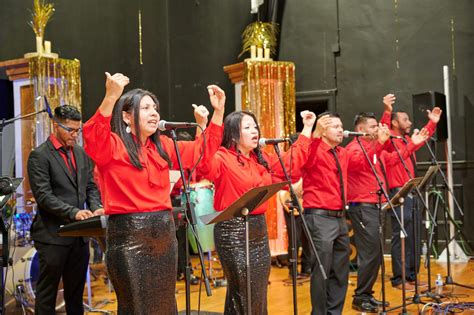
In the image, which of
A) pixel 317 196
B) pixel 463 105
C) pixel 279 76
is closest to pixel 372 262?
pixel 317 196

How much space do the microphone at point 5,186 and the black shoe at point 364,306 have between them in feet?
11.4

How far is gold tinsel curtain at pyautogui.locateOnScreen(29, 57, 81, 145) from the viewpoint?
7.33 m

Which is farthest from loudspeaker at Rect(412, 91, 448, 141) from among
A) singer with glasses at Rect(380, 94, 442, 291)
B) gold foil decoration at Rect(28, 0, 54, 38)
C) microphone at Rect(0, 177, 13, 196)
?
microphone at Rect(0, 177, 13, 196)

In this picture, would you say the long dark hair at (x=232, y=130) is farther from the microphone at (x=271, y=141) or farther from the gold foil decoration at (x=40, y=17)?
the gold foil decoration at (x=40, y=17)

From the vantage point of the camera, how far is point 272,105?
9.10 meters

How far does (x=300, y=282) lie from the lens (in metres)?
7.79

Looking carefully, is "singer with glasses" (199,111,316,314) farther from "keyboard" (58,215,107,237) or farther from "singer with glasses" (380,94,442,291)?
"singer with glasses" (380,94,442,291)

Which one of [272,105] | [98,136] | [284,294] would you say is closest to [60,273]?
[98,136]

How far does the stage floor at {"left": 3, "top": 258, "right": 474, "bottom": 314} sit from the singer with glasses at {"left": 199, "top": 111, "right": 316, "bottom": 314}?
201cm

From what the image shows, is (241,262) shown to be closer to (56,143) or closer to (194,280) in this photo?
(56,143)

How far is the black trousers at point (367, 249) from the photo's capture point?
6066 mm

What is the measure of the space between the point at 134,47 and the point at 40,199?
5299mm

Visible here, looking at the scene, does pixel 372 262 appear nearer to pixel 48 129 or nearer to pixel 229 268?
pixel 229 268

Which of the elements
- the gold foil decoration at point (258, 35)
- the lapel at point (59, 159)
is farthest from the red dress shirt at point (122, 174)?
the gold foil decoration at point (258, 35)
